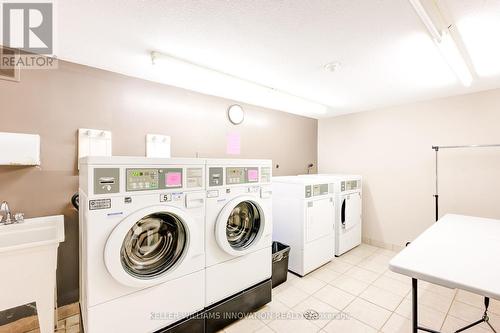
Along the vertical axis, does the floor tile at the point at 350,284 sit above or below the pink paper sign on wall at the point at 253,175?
below

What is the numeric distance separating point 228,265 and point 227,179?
750 millimetres

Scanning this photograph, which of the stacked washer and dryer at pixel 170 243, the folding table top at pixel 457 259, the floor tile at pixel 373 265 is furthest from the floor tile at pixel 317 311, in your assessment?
the floor tile at pixel 373 265

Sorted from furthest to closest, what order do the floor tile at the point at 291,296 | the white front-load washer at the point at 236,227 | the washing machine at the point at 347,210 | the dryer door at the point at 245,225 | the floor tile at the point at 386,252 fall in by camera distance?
the floor tile at the point at 386,252 < the washing machine at the point at 347,210 < the floor tile at the point at 291,296 < the dryer door at the point at 245,225 < the white front-load washer at the point at 236,227

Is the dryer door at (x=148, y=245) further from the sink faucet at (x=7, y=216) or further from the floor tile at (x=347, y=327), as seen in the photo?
the floor tile at (x=347, y=327)

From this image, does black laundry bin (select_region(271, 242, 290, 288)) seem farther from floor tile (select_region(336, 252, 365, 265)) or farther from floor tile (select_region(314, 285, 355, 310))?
floor tile (select_region(336, 252, 365, 265))

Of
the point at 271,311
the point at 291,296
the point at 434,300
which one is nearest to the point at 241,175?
the point at 271,311

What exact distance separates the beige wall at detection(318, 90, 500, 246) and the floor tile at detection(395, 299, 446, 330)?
1.49 metres

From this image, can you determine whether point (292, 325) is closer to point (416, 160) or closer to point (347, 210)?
point (347, 210)

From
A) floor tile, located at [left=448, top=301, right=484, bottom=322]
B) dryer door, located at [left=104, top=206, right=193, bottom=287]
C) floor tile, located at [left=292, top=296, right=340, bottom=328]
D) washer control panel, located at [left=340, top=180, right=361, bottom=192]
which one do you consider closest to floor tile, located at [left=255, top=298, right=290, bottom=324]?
floor tile, located at [left=292, top=296, right=340, bottom=328]

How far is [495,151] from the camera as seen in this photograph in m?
2.78

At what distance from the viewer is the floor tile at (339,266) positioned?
9.80ft

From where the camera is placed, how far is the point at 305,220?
2738mm

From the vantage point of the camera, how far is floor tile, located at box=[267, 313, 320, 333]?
1938mm

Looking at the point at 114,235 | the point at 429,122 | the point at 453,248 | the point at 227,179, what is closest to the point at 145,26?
the point at 227,179
